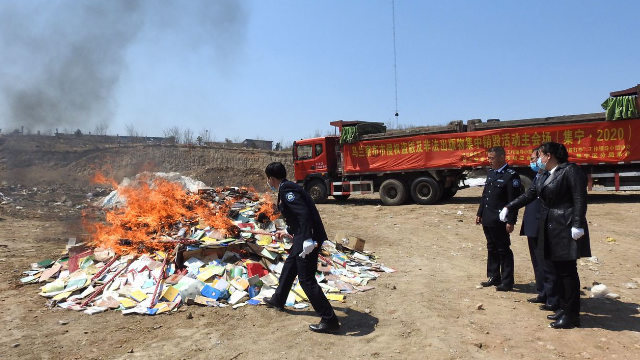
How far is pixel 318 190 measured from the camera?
1647cm

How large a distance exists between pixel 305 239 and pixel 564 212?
97.2 inches

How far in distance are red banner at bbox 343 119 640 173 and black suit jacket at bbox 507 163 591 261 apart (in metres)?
9.76

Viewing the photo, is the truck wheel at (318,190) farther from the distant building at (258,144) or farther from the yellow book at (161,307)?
the distant building at (258,144)

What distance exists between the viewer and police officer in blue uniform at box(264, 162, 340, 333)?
401cm

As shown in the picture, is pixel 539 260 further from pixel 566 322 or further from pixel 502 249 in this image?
pixel 566 322

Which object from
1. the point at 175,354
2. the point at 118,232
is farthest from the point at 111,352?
the point at 118,232

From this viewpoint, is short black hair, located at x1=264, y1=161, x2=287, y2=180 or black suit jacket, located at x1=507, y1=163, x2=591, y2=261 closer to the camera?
black suit jacket, located at x1=507, y1=163, x2=591, y2=261

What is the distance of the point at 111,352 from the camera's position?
148 inches

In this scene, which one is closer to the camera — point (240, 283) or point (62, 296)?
point (62, 296)

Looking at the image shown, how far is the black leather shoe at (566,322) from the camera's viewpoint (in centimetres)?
393

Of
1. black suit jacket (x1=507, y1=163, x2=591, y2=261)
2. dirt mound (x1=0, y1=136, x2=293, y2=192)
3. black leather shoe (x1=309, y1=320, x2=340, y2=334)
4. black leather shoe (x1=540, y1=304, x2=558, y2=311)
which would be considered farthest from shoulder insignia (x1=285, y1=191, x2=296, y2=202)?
dirt mound (x1=0, y1=136, x2=293, y2=192)

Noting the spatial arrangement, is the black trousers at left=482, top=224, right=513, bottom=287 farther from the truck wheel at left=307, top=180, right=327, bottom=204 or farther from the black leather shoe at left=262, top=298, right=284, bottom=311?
the truck wheel at left=307, top=180, right=327, bottom=204

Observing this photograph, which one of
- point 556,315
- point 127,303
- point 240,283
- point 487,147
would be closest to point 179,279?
point 127,303

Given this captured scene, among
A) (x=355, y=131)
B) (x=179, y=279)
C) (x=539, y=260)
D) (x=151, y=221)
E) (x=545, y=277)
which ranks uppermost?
(x=355, y=131)
